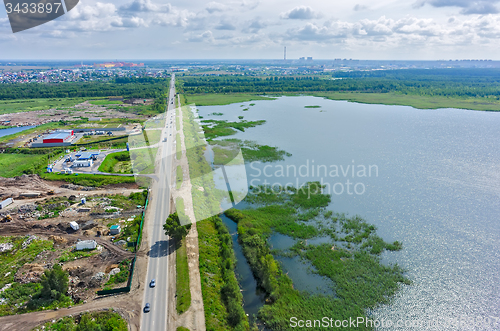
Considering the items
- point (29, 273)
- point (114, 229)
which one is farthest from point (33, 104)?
point (29, 273)

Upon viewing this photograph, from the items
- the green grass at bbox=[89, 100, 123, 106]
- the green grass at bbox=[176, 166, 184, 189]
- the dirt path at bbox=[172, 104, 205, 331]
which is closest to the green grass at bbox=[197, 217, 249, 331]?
the dirt path at bbox=[172, 104, 205, 331]

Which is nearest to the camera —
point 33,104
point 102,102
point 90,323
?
point 90,323

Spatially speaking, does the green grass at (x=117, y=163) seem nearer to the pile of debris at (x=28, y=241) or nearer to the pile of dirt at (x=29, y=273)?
the pile of debris at (x=28, y=241)

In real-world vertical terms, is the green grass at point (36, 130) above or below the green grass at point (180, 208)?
above

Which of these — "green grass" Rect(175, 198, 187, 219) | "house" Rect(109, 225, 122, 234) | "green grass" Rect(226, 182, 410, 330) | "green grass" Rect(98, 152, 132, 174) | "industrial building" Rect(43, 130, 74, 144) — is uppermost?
"industrial building" Rect(43, 130, 74, 144)

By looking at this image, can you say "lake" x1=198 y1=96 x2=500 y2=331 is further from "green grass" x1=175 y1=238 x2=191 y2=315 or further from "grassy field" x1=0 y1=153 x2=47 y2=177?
"grassy field" x1=0 y1=153 x2=47 y2=177

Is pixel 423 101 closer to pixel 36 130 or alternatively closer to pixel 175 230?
pixel 175 230

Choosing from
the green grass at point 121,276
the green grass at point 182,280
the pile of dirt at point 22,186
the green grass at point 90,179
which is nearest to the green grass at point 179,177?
the green grass at point 90,179
